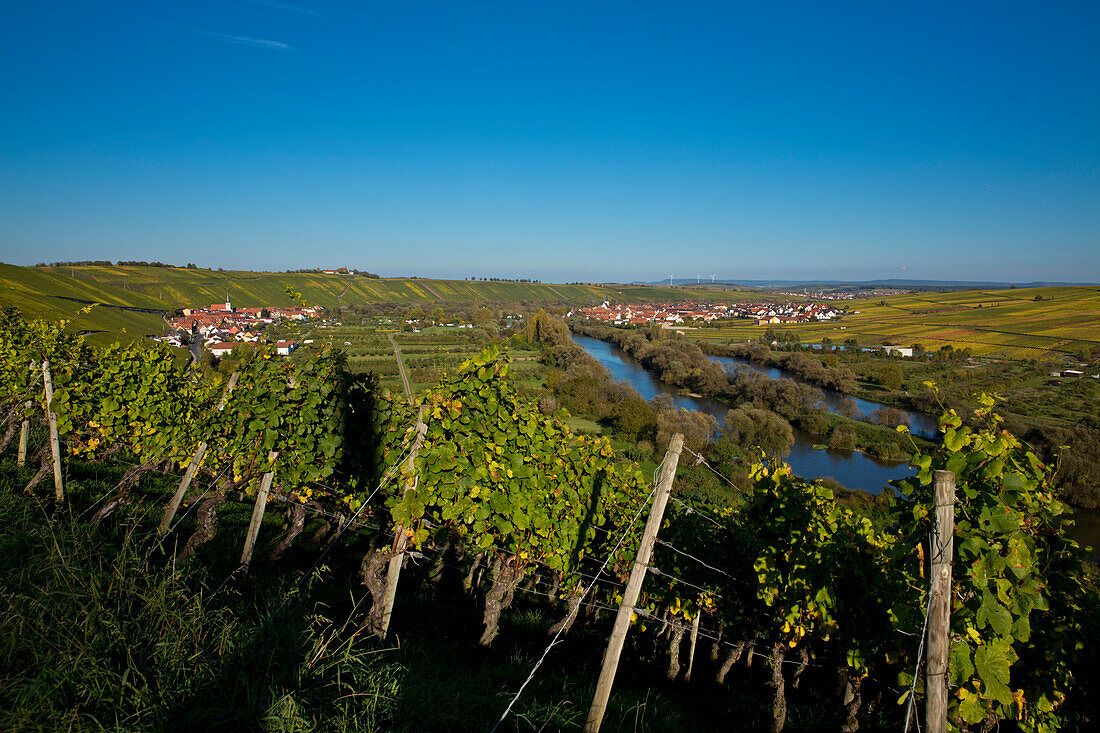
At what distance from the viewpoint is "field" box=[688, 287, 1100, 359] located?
211ft

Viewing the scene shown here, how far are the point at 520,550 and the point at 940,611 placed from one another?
3727 mm

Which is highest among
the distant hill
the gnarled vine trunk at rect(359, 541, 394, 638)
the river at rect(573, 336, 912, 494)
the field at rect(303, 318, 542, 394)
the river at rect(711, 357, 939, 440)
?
the distant hill

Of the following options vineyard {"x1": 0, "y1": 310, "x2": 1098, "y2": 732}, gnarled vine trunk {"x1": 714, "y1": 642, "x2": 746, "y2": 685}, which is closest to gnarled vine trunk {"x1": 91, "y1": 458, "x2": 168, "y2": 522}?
vineyard {"x1": 0, "y1": 310, "x2": 1098, "y2": 732}

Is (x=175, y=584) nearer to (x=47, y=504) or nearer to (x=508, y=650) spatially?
(x=508, y=650)

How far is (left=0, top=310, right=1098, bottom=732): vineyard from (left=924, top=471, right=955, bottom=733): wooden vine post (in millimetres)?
37

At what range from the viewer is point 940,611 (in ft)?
7.43

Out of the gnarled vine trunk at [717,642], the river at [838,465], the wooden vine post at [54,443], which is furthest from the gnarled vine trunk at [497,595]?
the river at [838,465]

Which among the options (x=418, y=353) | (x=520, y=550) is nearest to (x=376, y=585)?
(x=520, y=550)

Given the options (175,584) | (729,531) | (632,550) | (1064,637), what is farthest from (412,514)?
(1064,637)

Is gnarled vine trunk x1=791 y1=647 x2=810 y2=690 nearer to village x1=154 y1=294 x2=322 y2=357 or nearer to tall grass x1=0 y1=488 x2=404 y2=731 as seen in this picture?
Answer: tall grass x1=0 y1=488 x2=404 y2=731

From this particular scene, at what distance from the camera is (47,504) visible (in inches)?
234

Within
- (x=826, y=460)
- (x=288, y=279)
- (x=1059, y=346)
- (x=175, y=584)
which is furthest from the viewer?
→ (x=288, y=279)

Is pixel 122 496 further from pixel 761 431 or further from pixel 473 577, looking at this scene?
pixel 761 431

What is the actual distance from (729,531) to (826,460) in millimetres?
32152
